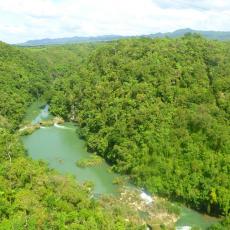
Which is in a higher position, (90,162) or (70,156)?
(90,162)

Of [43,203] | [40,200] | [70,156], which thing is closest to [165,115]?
[70,156]

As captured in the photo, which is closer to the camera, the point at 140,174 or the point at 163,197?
the point at 163,197

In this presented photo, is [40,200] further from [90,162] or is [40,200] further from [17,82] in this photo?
[17,82]

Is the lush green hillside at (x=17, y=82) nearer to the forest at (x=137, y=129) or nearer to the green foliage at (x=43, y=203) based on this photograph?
the forest at (x=137, y=129)

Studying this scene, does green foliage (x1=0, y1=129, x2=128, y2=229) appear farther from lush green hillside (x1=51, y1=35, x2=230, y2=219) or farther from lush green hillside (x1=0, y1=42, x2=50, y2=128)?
lush green hillside (x1=0, y1=42, x2=50, y2=128)

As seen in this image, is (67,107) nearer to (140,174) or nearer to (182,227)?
(140,174)

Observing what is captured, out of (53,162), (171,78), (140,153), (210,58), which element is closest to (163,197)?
(140,153)

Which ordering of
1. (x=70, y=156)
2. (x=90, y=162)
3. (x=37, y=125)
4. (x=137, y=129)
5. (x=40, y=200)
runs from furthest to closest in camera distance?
(x=37, y=125), (x=70, y=156), (x=90, y=162), (x=137, y=129), (x=40, y=200)
